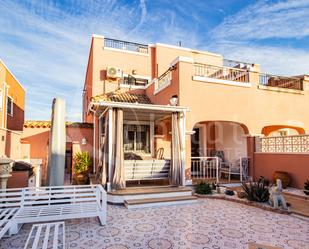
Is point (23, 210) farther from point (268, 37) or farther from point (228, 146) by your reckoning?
point (268, 37)

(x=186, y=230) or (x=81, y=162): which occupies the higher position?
(x=81, y=162)

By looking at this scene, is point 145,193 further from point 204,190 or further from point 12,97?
point 12,97

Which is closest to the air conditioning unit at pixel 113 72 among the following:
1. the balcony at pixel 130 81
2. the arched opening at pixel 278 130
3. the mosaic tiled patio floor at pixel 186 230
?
the balcony at pixel 130 81

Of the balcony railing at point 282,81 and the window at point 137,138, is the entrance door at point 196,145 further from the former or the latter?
the balcony railing at point 282,81

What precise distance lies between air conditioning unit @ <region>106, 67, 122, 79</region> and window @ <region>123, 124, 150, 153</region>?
4129 mm

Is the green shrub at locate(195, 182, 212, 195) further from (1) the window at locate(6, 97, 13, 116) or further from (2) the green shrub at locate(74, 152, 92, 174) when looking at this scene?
(1) the window at locate(6, 97, 13, 116)

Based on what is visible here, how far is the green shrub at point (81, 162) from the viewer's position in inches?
451

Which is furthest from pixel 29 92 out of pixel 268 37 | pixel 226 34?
pixel 268 37

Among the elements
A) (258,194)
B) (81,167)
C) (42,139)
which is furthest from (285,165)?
(42,139)

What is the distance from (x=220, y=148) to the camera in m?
14.0

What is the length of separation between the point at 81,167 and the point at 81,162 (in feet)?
0.86

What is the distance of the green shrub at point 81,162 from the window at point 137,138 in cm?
214

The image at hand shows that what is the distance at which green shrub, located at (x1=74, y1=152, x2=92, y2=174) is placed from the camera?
11461mm

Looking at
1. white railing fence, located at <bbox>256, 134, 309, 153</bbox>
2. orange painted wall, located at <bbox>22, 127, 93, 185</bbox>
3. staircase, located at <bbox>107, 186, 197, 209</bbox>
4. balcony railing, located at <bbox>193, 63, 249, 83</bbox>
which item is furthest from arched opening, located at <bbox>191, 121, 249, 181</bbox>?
orange painted wall, located at <bbox>22, 127, 93, 185</bbox>
